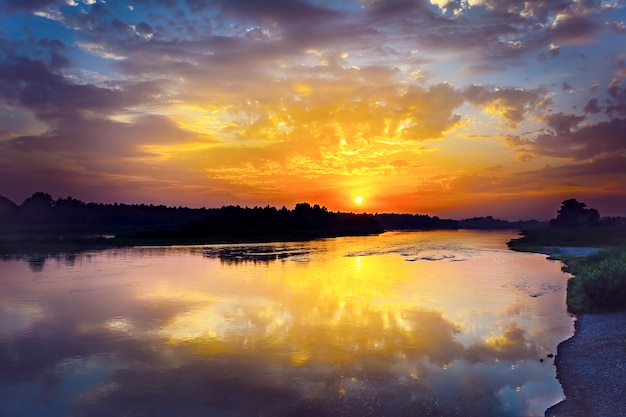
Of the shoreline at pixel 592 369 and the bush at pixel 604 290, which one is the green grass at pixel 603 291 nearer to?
the bush at pixel 604 290

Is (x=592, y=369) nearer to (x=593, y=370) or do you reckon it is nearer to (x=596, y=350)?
(x=593, y=370)

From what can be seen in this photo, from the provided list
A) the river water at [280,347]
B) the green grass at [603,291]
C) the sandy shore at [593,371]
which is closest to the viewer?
the sandy shore at [593,371]

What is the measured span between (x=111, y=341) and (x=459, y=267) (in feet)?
150

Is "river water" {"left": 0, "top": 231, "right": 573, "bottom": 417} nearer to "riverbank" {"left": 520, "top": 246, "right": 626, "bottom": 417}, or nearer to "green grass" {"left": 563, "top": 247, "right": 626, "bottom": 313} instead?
"riverbank" {"left": 520, "top": 246, "right": 626, "bottom": 417}

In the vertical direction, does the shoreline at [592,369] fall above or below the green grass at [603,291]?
below

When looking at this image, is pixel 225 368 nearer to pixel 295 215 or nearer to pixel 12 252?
pixel 12 252

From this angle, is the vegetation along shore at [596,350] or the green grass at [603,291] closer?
the vegetation along shore at [596,350]

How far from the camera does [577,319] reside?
86.3 ft

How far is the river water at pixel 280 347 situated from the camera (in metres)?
14.3

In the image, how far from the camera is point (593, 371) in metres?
16.6

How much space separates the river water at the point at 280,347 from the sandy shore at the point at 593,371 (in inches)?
22.2

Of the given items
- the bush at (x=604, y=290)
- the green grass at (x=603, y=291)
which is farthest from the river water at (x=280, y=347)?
the bush at (x=604, y=290)

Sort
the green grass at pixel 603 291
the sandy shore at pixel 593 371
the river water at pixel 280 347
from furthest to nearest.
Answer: the green grass at pixel 603 291 < the river water at pixel 280 347 < the sandy shore at pixel 593 371

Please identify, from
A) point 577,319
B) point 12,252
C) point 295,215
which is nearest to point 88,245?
point 12,252
